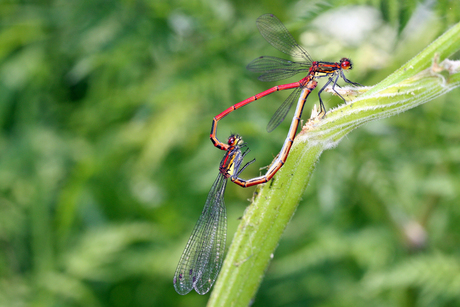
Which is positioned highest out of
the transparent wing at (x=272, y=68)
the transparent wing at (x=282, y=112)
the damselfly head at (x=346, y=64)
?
the transparent wing at (x=272, y=68)

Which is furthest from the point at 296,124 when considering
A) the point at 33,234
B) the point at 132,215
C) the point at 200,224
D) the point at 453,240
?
the point at 33,234

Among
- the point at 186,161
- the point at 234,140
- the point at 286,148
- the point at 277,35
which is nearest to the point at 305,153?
the point at 286,148

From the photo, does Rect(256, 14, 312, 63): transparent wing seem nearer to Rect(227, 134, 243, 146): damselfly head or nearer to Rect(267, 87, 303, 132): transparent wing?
Rect(267, 87, 303, 132): transparent wing

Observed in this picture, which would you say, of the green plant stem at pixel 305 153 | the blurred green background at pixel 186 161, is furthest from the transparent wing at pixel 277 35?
the green plant stem at pixel 305 153

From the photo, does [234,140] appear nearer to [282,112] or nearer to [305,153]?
[282,112]

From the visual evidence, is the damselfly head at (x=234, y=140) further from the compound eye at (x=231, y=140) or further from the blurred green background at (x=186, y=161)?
the blurred green background at (x=186, y=161)

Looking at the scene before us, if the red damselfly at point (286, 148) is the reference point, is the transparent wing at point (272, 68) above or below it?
above
